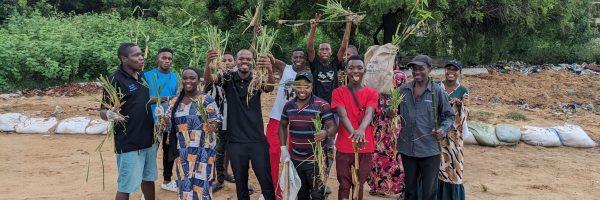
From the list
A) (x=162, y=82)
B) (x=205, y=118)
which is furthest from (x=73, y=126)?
(x=205, y=118)

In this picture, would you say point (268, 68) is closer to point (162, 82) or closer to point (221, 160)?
point (162, 82)

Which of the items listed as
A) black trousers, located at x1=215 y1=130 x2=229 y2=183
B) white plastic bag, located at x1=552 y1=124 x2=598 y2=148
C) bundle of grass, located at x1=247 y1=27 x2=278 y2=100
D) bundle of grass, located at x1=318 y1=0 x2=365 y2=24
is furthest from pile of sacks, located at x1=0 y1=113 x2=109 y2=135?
white plastic bag, located at x1=552 y1=124 x2=598 y2=148

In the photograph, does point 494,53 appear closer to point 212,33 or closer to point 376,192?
point 376,192

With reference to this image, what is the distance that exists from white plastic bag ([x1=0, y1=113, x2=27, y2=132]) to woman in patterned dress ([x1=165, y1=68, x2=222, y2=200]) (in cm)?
567

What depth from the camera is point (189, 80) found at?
4.26 metres

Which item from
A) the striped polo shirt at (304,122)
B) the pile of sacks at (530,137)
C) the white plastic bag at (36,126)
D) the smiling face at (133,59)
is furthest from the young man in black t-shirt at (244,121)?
the white plastic bag at (36,126)

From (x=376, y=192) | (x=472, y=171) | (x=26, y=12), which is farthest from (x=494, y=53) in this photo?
(x=26, y=12)

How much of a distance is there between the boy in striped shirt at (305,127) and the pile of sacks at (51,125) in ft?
16.3

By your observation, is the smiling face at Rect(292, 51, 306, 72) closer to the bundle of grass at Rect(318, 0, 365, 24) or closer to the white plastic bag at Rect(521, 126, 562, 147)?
the bundle of grass at Rect(318, 0, 365, 24)

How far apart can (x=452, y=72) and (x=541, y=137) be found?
150 inches

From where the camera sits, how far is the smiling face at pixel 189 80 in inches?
168

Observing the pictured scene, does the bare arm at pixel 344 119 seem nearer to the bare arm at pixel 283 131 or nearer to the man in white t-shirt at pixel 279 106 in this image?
the bare arm at pixel 283 131

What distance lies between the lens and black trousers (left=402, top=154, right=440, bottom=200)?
4258 millimetres

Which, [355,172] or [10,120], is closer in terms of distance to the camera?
[355,172]
